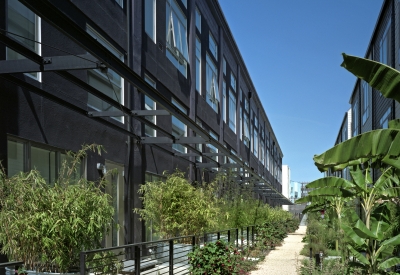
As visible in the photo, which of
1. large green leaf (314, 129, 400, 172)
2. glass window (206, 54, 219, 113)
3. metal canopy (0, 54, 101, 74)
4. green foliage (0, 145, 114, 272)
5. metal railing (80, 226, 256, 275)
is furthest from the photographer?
glass window (206, 54, 219, 113)

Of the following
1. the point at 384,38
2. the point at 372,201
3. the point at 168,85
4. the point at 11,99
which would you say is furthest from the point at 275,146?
the point at 11,99

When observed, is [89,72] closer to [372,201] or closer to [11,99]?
[11,99]

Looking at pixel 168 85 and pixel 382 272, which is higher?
pixel 168 85

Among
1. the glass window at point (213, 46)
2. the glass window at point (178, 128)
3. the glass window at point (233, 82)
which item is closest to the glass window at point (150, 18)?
the glass window at point (178, 128)

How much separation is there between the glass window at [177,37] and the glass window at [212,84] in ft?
17.1

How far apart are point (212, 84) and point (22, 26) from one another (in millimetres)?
20091

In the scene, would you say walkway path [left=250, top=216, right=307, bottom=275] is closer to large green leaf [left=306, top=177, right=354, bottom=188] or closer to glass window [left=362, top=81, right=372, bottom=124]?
large green leaf [left=306, top=177, right=354, bottom=188]

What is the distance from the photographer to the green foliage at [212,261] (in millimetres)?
11953

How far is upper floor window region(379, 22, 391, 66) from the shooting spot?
74.7 ft

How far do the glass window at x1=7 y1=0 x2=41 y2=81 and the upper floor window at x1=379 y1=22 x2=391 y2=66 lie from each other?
53.4 ft

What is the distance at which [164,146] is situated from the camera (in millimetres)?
20156

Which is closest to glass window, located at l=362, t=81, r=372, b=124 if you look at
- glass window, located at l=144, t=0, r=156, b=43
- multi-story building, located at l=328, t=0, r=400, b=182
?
multi-story building, located at l=328, t=0, r=400, b=182

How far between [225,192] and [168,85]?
5816 millimetres

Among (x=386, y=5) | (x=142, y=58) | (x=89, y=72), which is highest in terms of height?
(x=386, y=5)
